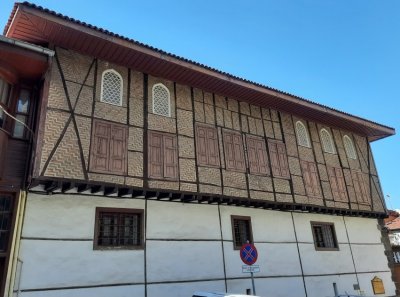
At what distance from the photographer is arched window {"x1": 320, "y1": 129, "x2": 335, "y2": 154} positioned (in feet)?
54.8

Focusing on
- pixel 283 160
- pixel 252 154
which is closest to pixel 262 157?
pixel 252 154

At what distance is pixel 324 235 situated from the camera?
15.4m

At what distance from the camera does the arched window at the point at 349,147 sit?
17.8m

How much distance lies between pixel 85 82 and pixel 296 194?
940 centimetres

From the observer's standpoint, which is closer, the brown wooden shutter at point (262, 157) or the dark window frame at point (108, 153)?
the dark window frame at point (108, 153)

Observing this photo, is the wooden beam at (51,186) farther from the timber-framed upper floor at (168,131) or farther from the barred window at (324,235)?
the barred window at (324,235)

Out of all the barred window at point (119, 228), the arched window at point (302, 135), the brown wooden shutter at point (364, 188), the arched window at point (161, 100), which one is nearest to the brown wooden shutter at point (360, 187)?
the brown wooden shutter at point (364, 188)

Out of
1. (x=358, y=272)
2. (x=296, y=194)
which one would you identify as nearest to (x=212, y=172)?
(x=296, y=194)

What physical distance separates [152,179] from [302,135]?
8.48 m

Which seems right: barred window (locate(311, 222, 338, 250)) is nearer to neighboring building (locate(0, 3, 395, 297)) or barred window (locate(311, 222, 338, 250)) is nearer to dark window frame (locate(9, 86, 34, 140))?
neighboring building (locate(0, 3, 395, 297))

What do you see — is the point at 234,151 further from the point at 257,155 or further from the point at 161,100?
the point at 161,100

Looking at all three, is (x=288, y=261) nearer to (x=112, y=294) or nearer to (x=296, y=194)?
(x=296, y=194)

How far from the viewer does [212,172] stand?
12141 mm

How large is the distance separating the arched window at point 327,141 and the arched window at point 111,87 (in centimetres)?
1042
